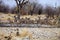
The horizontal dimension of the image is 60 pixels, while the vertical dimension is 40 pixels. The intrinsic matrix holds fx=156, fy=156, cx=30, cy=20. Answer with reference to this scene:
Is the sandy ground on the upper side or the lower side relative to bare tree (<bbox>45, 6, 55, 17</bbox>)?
lower

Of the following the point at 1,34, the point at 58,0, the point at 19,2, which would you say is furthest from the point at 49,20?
the point at 1,34

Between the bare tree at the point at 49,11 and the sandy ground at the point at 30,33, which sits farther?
the bare tree at the point at 49,11

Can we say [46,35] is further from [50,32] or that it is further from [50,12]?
[50,12]

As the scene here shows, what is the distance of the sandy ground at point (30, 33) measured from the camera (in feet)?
9.88

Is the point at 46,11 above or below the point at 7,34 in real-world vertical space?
above

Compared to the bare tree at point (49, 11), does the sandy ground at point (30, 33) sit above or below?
below

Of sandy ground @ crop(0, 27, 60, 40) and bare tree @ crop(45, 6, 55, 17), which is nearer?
sandy ground @ crop(0, 27, 60, 40)

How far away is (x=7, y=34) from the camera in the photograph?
3.01m

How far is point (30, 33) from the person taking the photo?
3068 mm

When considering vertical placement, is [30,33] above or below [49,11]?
below

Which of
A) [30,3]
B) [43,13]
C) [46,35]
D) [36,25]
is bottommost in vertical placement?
[46,35]

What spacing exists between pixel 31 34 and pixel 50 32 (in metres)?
0.39

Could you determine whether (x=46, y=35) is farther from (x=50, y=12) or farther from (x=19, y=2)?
(x=19, y=2)

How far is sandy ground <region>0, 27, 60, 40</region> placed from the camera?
3.01m
